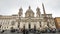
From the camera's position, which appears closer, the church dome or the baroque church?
the baroque church

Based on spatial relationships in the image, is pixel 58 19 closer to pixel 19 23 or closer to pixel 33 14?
pixel 33 14

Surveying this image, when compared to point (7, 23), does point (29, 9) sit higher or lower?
higher

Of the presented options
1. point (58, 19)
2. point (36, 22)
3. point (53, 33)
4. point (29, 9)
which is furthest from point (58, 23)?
point (53, 33)

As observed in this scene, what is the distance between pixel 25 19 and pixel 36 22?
4.26 meters

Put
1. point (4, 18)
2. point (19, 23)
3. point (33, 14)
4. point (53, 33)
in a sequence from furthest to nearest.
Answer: point (33, 14) < point (4, 18) < point (19, 23) < point (53, 33)

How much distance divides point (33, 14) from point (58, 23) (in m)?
11.5

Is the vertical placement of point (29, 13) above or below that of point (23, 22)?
above

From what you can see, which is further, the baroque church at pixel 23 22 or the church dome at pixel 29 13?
the church dome at pixel 29 13

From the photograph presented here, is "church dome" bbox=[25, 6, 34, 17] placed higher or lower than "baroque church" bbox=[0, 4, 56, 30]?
A: higher

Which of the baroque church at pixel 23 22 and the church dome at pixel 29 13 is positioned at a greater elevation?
the church dome at pixel 29 13

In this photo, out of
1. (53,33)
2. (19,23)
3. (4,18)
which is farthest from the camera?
(4,18)

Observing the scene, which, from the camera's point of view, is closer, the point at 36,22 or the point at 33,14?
the point at 36,22

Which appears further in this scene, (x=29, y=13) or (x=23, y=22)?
(x=29, y=13)

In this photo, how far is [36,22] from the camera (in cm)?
4425
